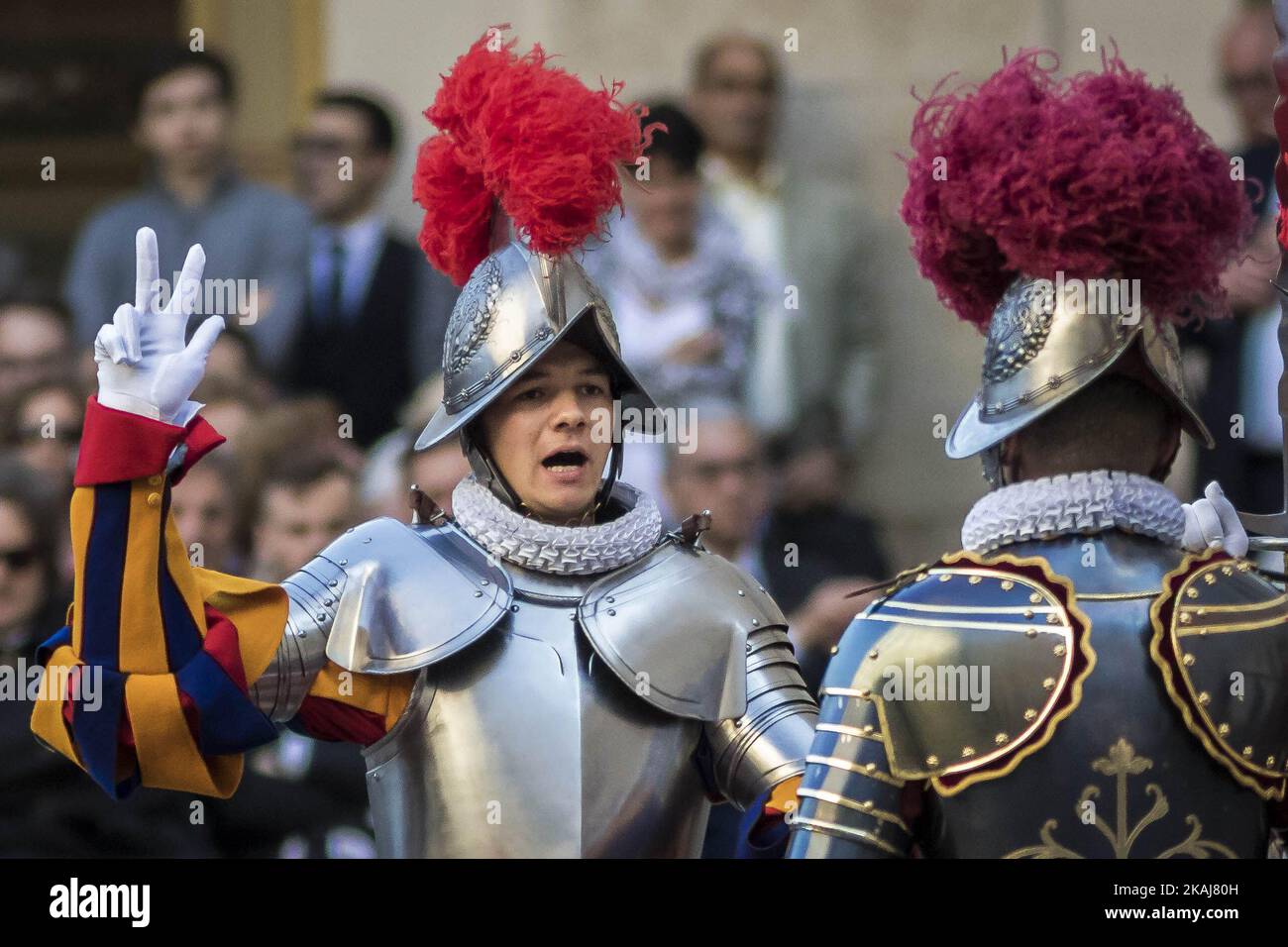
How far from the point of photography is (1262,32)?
887 centimetres

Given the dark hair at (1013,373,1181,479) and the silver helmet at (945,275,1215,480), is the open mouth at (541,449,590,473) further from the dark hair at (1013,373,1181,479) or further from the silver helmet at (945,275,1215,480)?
the dark hair at (1013,373,1181,479)

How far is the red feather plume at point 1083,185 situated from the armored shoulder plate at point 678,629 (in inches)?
36.6

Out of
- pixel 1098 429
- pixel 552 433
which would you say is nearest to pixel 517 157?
pixel 552 433

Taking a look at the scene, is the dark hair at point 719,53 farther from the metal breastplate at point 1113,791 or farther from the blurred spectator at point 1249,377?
the metal breastplate at point 1113,791

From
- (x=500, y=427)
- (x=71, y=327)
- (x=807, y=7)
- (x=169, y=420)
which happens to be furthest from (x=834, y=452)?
(x=169, y=420)

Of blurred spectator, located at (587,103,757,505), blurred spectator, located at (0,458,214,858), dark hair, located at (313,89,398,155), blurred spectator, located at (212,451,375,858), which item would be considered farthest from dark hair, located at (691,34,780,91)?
blurred spectator, located at (0,458,214,858)

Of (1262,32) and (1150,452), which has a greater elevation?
(1262,32)

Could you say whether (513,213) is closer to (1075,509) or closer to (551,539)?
(551,539)

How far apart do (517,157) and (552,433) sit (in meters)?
0.60

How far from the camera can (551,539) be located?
5.93 meters

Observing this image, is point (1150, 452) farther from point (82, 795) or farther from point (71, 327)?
point (71, 327)

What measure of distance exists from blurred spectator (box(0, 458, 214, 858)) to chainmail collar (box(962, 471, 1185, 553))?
2.96 metres

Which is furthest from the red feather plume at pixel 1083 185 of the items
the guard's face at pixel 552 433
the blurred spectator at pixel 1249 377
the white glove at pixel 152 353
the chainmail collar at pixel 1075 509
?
the blurred spectator at pixel 1249 377
